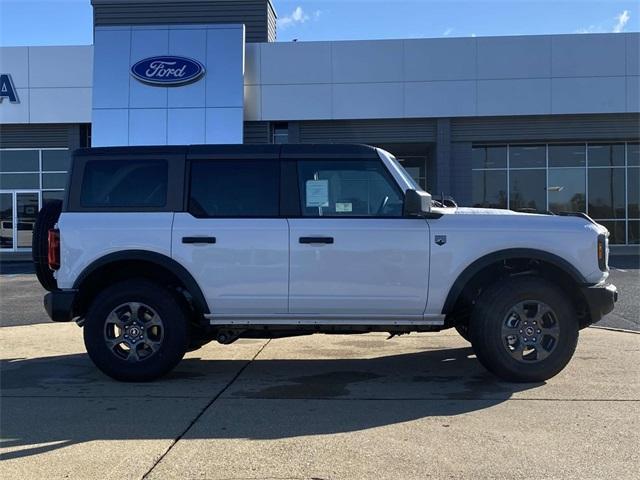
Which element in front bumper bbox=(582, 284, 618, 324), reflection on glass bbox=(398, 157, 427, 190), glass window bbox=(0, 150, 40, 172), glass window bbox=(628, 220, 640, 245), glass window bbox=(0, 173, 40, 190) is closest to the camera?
front bumper bbox=(582, 284, 618, 324)

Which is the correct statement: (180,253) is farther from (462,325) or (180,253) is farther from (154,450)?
(462,325)

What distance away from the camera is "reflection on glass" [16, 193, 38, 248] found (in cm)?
2350

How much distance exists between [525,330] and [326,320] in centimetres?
180

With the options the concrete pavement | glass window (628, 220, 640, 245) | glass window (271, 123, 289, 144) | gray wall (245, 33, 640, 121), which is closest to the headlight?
the concrete pavement

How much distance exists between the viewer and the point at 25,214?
23.7 meters

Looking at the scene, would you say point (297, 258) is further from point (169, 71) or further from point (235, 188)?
point (169, 71)

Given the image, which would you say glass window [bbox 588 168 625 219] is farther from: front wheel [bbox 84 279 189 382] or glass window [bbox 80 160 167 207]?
front wheel [bbox 84 279 189 382]

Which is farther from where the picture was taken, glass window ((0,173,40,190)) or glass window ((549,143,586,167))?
glass window ((0,173,40,190))

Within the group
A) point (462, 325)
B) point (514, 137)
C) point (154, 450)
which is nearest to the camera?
point (154, 450)

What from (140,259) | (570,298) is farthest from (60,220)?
(570,298)

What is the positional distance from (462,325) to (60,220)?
4028 mm

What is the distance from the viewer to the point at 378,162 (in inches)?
225

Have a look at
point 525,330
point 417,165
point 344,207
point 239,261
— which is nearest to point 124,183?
point 239,261

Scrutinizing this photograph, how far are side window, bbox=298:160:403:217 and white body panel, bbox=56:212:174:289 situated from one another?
1307 mm
